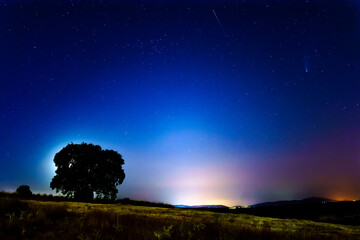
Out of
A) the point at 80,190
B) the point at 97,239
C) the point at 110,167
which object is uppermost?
the point at 110,167

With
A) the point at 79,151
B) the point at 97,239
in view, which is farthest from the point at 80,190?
the point at 97,239

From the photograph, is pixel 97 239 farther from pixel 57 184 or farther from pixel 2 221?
pixel 57 184

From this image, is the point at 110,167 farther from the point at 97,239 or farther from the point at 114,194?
the point at 97,239

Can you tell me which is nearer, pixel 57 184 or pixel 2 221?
pixel 2 221

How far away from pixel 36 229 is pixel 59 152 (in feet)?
99.2

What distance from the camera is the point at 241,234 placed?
22.2 feet

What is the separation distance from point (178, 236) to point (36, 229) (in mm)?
4659

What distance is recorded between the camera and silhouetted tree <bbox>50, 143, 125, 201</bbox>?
33.0 m

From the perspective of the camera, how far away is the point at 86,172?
33.8m

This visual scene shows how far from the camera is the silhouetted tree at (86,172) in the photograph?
3300cm

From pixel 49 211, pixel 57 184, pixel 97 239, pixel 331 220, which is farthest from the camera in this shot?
Result: pixel 57 184

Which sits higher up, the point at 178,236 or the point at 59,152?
the point at 59,152

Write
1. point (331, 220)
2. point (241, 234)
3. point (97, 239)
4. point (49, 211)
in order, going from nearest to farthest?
point (97, 239), point (241, 234), point (49, 211), point (331, 220)

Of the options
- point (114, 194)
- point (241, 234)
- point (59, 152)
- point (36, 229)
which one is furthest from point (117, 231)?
point (59, 152)
